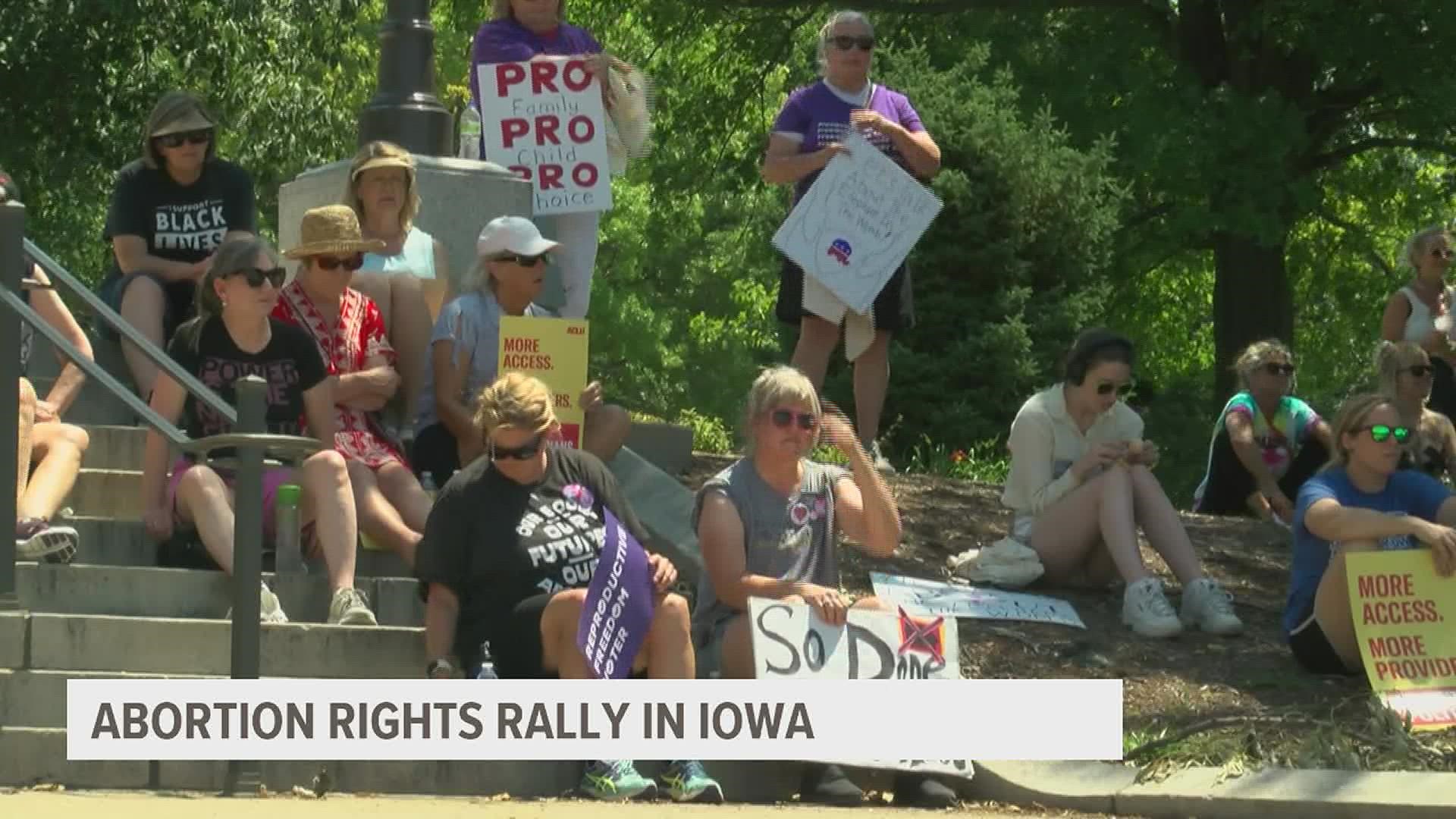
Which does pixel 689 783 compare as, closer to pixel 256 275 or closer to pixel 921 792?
pixel 921 792

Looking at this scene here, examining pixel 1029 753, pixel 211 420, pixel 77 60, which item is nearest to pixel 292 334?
pixel 211 420

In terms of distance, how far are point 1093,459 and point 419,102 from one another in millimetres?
3215

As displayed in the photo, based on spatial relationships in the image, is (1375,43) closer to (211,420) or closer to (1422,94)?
(1422,94)

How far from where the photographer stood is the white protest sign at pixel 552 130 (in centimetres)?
1136

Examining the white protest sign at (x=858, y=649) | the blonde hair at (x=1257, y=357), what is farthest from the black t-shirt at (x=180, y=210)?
the blonde hair at (x=1257, y=357)

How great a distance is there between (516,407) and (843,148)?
3583mm

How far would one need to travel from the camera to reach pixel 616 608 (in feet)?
26.4

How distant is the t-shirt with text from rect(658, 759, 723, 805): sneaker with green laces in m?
2.70

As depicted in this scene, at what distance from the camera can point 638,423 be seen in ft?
39.3

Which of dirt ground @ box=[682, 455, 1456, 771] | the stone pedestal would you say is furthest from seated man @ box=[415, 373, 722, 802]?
the stone pedestal

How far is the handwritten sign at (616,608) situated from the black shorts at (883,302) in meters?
3.69

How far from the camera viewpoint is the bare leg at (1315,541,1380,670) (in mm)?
9430

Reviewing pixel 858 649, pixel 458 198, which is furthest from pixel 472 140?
pixel 858 649

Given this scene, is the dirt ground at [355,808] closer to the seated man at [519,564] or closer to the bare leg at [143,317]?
the seated man at [519,564]
